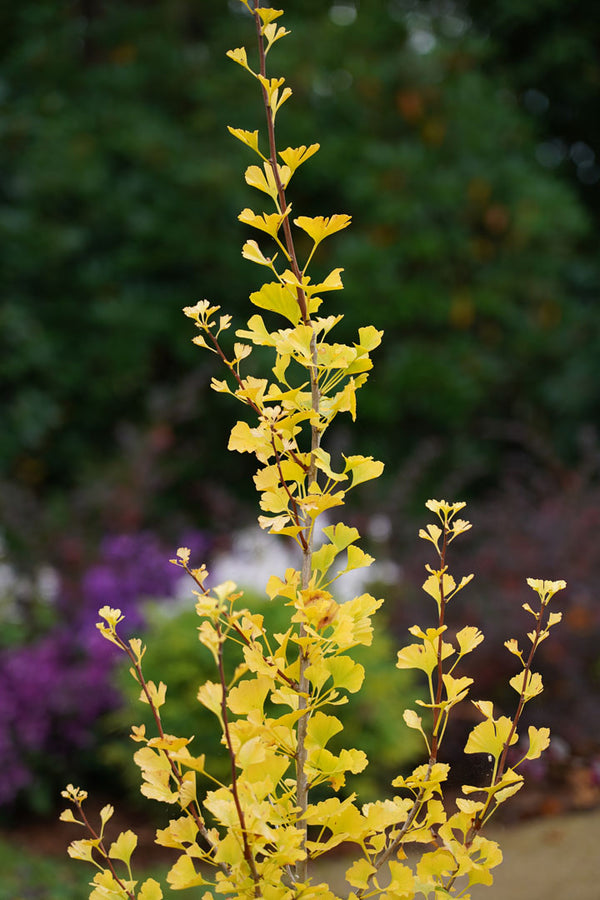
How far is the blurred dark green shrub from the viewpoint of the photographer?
9.58ft

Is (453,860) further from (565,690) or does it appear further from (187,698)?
(565,690)

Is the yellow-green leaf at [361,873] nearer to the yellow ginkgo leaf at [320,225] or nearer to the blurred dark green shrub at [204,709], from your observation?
the yellow ginkgo leaf at [320,225]

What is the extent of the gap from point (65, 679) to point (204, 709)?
2.59 ft

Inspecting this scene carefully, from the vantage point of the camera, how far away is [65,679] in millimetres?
3449

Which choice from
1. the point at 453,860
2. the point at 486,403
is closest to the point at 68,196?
the point at 486,403

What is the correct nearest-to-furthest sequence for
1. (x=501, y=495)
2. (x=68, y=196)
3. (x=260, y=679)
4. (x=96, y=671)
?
(x=260, y=679)
(x=96, y=671)
(x=68, y=196)
(x=501, y=495)

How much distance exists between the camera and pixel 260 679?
0.96 meters

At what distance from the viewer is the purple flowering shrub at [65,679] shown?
11.0ft

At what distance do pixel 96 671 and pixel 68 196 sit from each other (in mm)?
2902

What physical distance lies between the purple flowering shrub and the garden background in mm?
349

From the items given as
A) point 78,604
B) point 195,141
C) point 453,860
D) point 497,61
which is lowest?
point 453,860

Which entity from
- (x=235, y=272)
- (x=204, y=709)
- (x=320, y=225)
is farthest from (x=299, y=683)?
(x=235, y=272)

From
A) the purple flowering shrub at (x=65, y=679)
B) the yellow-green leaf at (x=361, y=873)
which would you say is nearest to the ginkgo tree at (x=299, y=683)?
the yellow-green leaf at (x=361, y=873)

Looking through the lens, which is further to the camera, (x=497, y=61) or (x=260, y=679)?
(x=497, y=61)
